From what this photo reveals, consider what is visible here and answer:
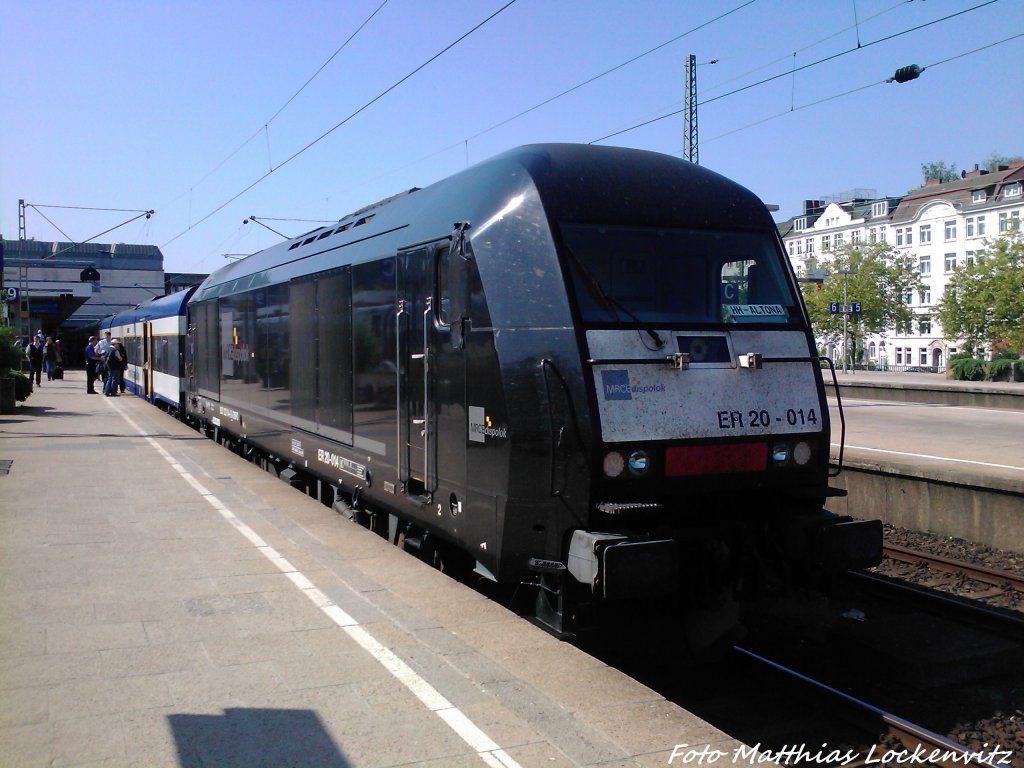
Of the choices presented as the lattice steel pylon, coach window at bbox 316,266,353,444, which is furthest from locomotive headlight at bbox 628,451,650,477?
the lattice steel pylon

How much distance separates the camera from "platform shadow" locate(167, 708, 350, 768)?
404cm

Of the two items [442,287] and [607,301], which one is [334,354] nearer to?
[442,287]

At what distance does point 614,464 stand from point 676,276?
4.62ft

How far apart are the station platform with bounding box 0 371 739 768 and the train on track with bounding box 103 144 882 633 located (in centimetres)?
55

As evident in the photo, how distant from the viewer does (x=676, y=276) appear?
19.9ft

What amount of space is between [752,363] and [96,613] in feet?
15.3

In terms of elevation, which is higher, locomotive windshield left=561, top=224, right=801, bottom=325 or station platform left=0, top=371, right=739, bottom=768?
locomotive windshield left=561, top=224, right=801, bottom=325

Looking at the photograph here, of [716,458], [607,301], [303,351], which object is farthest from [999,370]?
[607,301]

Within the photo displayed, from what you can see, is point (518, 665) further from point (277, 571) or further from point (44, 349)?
point (44, 349)

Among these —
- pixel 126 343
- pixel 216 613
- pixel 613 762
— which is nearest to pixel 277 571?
pixel 216 613

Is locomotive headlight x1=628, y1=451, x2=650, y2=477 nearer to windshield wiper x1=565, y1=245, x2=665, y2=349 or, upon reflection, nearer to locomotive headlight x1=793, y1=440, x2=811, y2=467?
windshield wiper x1=565, y1=245, x2=665, y2=349

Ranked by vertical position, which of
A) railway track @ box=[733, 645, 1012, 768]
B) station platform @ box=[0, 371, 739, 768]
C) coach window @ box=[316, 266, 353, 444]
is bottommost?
railway track @ box=[733, 645, 1012, 768]

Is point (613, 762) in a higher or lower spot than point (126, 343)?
lower

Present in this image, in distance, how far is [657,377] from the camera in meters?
5.65
